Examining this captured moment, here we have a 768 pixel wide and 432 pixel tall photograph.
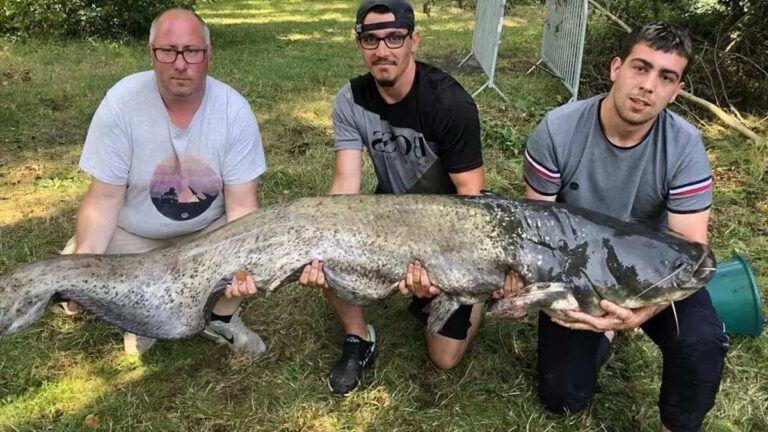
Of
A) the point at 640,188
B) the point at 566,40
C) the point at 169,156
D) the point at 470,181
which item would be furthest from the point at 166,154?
the point at 566,40

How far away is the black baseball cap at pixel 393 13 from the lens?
3.00 m

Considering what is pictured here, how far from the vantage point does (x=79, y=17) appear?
35.9 ft

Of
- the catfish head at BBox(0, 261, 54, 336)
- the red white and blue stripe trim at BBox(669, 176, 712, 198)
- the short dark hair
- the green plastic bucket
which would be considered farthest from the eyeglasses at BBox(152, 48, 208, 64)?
the green plastic bucket

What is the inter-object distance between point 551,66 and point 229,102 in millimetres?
7320

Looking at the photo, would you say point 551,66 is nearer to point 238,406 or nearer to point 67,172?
point 67,172

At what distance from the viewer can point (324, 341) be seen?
3504mm

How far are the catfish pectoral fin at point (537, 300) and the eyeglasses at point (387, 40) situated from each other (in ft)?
4.26

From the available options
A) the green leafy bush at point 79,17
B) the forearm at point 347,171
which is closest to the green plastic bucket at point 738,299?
the forearm at point 347,171

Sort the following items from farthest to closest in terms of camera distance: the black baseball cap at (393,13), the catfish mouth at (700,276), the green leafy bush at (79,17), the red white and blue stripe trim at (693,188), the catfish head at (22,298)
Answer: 1. the green leafy bush at (79,17)
2. the black baseball cap at (393,13)
3. the red white and blue stripe trim at (693,188)
4. the catfish mouth at (700,276)
5. the catfish head at (22,298)

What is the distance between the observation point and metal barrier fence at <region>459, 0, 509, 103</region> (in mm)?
8422

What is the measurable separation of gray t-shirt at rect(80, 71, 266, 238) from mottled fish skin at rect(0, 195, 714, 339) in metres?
0.50

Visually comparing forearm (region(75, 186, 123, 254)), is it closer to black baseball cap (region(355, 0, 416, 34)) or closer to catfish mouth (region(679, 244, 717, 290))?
black baseball cap (region(355, 0, 416, 34))

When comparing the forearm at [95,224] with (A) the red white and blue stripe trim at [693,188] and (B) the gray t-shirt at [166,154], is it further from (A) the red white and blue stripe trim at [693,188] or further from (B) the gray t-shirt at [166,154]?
(A) the red white and blue stripe trim at [693,188]

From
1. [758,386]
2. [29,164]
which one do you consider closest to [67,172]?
[29,164]
